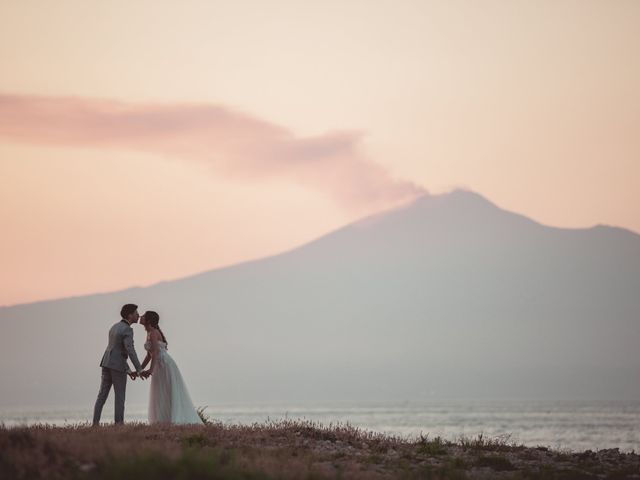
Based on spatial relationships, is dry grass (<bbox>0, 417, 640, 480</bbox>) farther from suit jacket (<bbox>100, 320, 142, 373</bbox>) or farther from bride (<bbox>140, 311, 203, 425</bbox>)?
bride (<bbox>140, 311, 203, 425</bbox>)

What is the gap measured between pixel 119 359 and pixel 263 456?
7.26 meters

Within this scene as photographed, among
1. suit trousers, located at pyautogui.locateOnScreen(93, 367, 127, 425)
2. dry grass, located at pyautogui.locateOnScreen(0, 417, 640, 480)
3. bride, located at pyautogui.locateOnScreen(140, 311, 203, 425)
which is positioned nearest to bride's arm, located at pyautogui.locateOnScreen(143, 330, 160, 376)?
bride, located at pyautogui.locateOnScreen(140, 311, 203, 425)

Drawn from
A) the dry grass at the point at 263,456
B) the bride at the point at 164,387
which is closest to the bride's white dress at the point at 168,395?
the bride at the point at 164,387

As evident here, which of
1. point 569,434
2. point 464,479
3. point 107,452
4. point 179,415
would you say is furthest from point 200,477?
point 569,434

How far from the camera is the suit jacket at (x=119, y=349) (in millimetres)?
24375

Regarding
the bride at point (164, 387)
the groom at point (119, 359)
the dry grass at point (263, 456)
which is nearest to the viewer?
the dry grass at point (263, 456)

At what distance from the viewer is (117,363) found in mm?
24500

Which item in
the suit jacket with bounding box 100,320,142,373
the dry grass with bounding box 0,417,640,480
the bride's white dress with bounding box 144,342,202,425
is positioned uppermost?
the suit jacket with bounding box 100,320,142,373

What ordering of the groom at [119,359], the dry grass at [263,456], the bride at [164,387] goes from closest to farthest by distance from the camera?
the dry grass at [263,456]
the groom at [119,359]
the bride at [164,387]

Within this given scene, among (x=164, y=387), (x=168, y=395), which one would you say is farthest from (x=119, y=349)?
(x=168, y=395)

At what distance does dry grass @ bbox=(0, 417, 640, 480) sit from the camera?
1574cm

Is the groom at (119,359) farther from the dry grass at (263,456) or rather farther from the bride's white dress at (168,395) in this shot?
the dry grass at (263,456)

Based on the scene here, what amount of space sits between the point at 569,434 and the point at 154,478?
72.2 metres

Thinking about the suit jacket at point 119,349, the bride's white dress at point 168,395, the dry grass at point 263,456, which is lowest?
the dry grass at point 263,456
